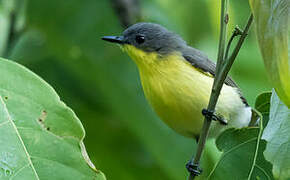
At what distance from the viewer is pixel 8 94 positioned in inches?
90.0

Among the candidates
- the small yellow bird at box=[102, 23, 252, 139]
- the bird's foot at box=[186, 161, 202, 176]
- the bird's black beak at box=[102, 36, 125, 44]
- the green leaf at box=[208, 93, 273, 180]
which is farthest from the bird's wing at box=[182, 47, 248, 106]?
the green leaf at box=[208, 93, 273, 180]

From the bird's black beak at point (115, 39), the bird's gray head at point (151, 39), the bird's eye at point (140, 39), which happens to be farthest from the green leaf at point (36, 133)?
the bird's eye at point (140, 39)

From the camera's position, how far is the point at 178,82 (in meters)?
3.61

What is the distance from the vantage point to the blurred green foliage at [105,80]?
3535 mm

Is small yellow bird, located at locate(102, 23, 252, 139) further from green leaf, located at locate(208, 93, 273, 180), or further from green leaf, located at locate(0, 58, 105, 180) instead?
green leaf, located at locate(0, 58, 105, 180)

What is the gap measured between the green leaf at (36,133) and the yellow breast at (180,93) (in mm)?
1429

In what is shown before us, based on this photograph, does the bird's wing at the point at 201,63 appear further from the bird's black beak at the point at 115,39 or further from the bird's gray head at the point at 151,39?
the bird's black beak at the point at 115,39

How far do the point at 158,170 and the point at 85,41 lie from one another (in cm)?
116

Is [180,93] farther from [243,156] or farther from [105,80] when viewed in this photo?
[243,156]

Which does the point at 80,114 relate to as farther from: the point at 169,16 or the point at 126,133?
the point at 169,16

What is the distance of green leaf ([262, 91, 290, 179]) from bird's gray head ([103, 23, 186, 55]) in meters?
2.16

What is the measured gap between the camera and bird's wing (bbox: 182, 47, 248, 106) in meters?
3.87

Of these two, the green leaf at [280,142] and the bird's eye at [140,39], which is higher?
the bird's eye at [140,39]

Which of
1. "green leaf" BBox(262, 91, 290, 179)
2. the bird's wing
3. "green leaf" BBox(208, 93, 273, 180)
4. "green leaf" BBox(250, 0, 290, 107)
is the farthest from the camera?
the bird's wing
